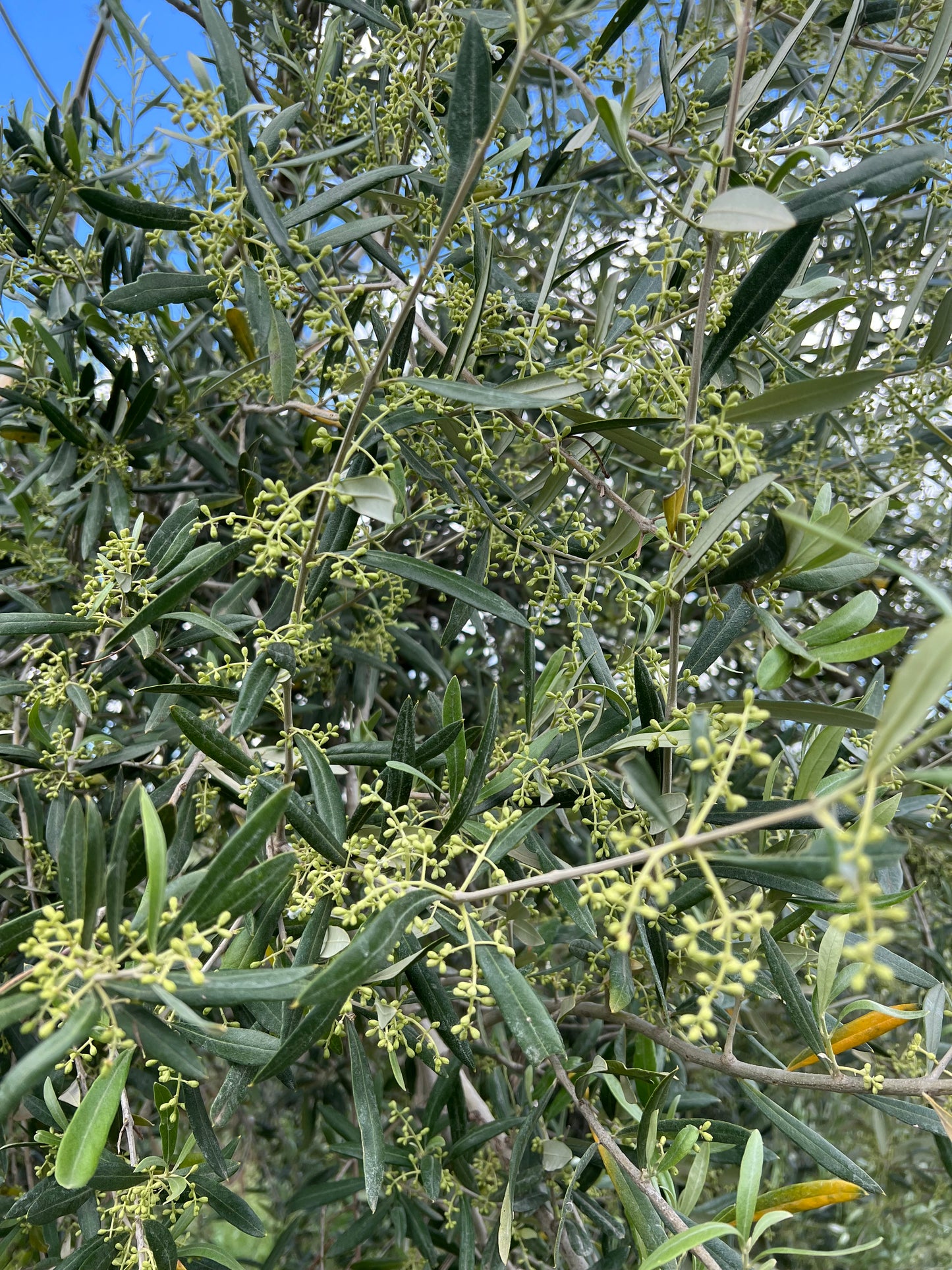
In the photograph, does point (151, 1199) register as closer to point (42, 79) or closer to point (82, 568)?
point (82, 568)

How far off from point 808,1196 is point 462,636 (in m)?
1.59

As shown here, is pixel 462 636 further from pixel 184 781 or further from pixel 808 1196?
pixel 808 1196

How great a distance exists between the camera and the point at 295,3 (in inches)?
85.5

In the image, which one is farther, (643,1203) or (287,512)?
(643,1203)

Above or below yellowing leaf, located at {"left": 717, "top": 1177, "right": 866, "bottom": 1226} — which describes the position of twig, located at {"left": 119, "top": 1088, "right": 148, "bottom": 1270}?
below

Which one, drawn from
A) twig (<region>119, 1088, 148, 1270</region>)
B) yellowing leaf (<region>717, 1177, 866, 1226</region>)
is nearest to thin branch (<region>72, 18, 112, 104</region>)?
twig (<region>119, 1088, 148, 1270</region>)

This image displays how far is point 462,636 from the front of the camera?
8.34ft

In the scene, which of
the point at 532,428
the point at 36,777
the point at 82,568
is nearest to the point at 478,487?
the point at 532,428

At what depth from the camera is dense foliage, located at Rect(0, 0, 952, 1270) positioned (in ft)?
2.78

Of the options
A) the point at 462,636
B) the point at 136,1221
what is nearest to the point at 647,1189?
the point at 136,1221

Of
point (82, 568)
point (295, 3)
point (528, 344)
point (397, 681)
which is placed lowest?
point (397, 681)

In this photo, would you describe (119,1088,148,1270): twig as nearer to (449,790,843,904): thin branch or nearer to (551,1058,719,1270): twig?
(449,790,843,904): thin branch

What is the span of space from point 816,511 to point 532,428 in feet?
1.31

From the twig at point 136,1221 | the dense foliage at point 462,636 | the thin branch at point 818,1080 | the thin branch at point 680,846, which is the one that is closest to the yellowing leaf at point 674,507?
the dense foliage at point 462,636
